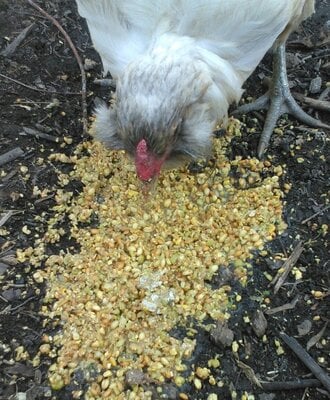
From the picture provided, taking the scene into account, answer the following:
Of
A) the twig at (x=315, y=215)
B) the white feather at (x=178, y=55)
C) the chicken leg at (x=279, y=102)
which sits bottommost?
the twig at (x=315, y=215)

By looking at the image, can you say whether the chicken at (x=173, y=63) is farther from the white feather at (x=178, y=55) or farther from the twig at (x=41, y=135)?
the twig at (x=41, y=135)

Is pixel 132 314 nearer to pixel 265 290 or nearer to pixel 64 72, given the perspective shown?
pixel 265 290

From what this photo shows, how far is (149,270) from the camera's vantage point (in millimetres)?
2266

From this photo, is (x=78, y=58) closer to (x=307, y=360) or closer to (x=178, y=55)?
(x=178, y=55)

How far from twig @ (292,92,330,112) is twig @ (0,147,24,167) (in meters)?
1.44

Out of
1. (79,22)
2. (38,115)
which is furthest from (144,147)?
(79,22)

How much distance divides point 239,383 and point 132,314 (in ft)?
1.51

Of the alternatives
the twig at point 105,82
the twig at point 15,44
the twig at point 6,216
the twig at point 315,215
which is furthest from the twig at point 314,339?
the twig at point 15,44

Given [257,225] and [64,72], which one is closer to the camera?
[257,225]

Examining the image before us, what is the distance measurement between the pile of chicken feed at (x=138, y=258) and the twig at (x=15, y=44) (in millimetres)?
816

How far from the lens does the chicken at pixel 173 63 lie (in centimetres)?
191

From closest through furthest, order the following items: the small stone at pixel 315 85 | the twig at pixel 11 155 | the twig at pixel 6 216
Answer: the twig at pixel 6 216, the twig at pixel 11 155, the small stone at pixel 315 85

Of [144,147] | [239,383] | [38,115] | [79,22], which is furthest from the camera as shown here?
[79,22]

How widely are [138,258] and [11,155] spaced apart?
0.83 metres
